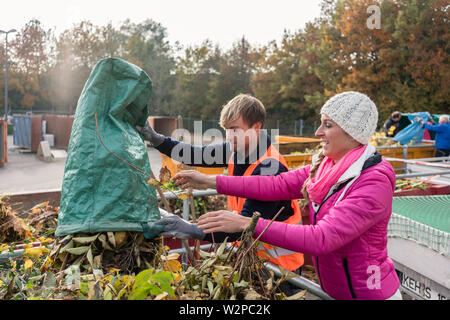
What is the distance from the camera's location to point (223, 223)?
1.48 metres

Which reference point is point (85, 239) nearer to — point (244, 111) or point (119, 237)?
point (119, 237)

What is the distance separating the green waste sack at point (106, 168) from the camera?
172 cm

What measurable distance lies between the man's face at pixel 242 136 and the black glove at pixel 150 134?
1.56ft

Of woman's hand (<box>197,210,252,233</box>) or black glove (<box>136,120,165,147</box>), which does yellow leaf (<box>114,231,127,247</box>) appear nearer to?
woman's hand (<box>197,210,252,233</box>)

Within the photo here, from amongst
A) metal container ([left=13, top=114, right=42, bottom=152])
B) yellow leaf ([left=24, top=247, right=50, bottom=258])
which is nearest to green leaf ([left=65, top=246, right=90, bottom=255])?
yellow leaf ([left=24, top=247, right=50, bottom=258])

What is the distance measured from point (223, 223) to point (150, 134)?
1074 millimetres

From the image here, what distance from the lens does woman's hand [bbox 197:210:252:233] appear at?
58.3 inches

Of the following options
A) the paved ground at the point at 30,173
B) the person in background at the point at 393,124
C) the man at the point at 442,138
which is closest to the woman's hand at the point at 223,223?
the paved ground at the point at 30,173

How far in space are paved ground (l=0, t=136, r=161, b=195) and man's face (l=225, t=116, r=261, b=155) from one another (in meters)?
7.85

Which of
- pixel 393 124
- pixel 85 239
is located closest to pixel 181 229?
pixel 85 239

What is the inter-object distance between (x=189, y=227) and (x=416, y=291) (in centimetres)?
231

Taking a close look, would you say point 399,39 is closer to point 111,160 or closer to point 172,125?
point 172,125

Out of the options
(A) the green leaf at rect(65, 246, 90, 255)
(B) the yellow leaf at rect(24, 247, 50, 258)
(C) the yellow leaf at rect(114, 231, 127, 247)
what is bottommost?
(B) the yellow leaf at rect(24, 247, 50, 258)

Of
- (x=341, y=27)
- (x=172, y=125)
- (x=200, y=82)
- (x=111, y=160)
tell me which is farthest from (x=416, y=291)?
(x=200, y=82)
